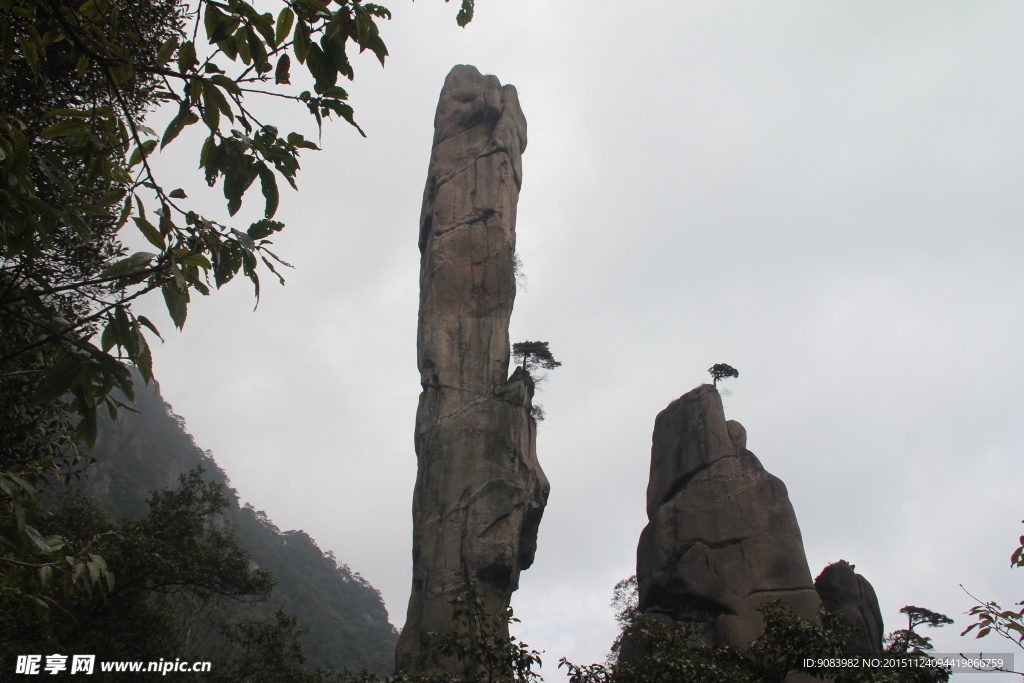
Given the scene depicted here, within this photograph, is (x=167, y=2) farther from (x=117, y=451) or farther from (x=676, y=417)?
(x=117, y=451)

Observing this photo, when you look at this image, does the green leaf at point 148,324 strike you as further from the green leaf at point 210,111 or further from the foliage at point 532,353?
the foliage at point 532,353

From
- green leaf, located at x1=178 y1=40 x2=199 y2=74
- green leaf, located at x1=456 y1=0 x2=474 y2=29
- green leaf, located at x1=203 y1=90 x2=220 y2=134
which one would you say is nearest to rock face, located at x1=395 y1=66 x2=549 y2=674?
green leaf, located at x1=456 y1=0 x2=474 y2=29

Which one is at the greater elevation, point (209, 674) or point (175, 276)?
point (175, 276)

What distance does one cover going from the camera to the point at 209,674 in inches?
607

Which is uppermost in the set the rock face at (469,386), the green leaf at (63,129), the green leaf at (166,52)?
the rock face at (469,386)

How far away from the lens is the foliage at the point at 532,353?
75.8 feet

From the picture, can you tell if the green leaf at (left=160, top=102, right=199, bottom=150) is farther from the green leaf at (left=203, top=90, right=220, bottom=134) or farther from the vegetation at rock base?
the vegetation at rock base

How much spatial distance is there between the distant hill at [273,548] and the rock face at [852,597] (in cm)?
2424

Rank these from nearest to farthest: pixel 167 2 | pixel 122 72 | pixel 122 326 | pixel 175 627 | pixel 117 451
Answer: pixel 122 326
pixel 122 72
pixel 167 2
pixel 175 627
pixel 117 451

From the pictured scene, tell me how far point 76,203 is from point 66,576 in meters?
1.65

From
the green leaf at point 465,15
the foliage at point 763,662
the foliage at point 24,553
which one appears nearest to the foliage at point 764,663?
the foliage at point 763,662

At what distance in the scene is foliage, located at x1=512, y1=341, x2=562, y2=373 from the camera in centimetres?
2309

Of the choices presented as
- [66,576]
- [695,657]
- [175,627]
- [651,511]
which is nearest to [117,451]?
[175,627]

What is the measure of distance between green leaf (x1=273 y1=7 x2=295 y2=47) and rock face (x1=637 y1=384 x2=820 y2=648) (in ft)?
57.6
